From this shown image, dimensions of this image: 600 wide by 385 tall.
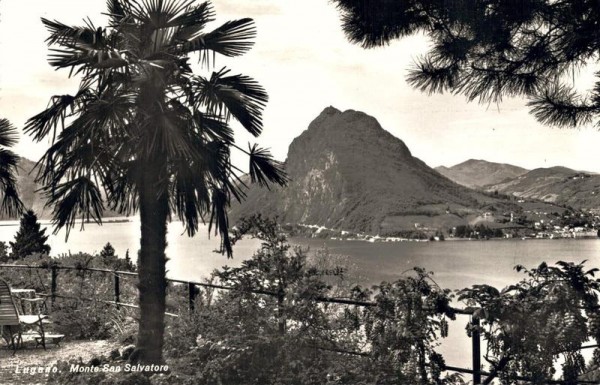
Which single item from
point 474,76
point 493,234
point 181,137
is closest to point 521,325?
point 474,76

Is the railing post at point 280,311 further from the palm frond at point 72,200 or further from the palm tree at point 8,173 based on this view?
the palm tree at point 8,173

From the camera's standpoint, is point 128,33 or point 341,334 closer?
point 341,334

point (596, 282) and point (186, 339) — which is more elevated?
point (596, 282)

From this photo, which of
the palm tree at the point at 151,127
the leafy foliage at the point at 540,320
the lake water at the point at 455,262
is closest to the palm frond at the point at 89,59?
the palm tree at the point at 151,127

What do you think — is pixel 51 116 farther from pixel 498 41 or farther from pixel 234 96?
pixel 498 41

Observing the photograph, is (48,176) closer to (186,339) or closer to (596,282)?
(186,339)

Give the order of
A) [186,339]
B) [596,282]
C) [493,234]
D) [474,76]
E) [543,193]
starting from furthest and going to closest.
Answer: [543,193] < [493,234] < [186,339] < [474,76] < [596,282]
